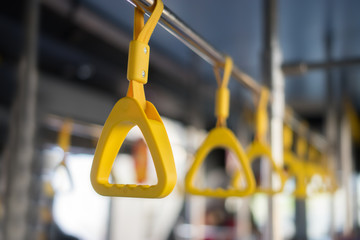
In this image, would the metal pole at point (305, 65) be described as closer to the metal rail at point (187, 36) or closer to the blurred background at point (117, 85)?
the blurred background at point (117, 85)

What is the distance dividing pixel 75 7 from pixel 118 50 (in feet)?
2.50

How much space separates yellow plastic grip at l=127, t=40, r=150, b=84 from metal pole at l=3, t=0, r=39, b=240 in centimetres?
107

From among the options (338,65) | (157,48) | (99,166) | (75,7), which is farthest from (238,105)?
(99,166)

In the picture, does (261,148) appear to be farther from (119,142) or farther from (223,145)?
(119,142)

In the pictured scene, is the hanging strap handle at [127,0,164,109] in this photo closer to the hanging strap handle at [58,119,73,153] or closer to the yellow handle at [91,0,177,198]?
the yellow handle at [91,0,177,198]

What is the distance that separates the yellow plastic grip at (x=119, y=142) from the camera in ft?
1.81

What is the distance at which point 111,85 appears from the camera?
11.7 ft

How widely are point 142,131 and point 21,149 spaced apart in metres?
1.12

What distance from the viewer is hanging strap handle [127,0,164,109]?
24.1 inches

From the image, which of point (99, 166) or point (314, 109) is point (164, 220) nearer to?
point (314, 109)

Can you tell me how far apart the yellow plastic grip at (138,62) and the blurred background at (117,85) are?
0.36 m

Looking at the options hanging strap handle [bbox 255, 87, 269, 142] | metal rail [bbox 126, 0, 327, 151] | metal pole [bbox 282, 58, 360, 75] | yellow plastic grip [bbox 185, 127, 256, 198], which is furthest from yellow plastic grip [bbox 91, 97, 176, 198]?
metal pole [bbox 282, 58, 360, 75]

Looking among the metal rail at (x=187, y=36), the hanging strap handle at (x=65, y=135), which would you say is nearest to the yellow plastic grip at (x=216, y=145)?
the metal rail at (x=187, y=36)

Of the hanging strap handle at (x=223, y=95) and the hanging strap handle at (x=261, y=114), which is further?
the hanging strap handle at (x=261, y=114)
